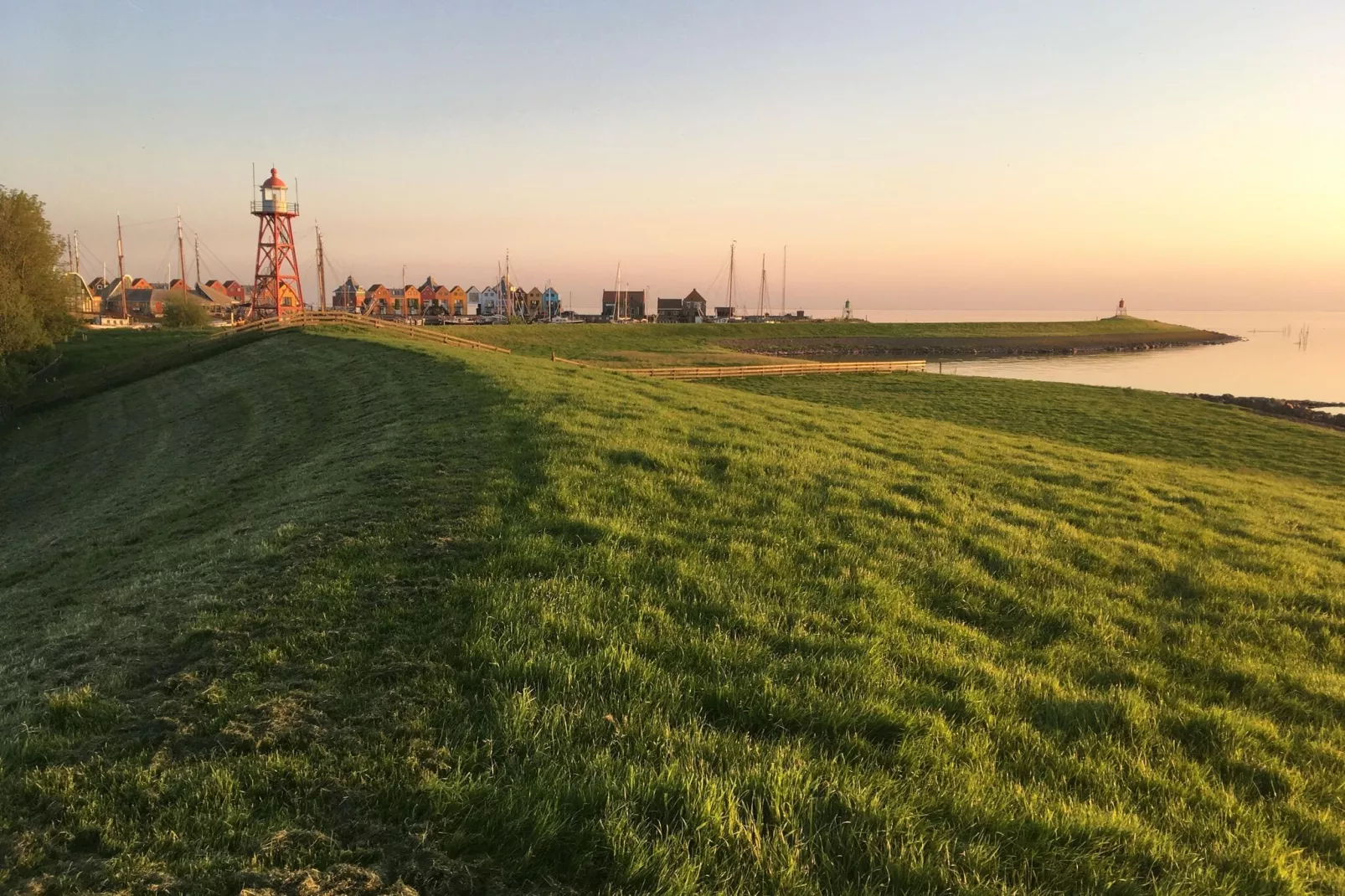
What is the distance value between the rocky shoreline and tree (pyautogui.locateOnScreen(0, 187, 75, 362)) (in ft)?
238

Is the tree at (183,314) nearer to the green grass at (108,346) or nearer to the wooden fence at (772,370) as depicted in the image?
the green grass at (108,346)

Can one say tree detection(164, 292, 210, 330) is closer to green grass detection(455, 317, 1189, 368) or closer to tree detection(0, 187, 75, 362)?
green grass detection(455, 317, 1189, 368)

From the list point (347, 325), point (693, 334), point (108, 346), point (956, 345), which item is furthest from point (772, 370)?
point (956, 345)

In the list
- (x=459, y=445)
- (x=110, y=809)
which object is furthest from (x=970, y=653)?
(x=459, y=445)

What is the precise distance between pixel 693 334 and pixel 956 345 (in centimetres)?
4395

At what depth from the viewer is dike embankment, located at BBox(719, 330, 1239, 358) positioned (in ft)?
310

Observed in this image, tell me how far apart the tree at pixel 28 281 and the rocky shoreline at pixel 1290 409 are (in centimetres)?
7255

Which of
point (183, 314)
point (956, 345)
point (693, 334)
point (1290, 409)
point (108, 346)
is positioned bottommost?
point (1290, 409)

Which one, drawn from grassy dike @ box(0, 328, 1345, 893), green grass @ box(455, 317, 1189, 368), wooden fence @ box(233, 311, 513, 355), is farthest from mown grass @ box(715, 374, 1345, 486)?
wooden fence @ box(233, 311, 513, 355)

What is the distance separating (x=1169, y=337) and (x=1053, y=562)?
157 metres

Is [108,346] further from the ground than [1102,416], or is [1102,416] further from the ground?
[108,346]

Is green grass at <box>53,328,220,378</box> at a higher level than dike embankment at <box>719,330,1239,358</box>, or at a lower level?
lower

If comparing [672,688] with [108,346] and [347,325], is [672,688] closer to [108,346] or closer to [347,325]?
[347,325]

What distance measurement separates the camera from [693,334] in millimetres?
99125
